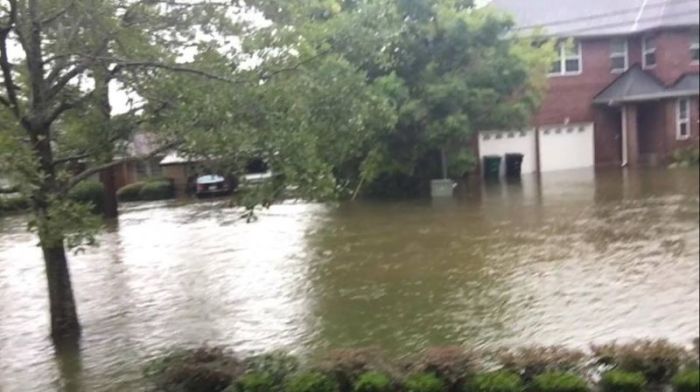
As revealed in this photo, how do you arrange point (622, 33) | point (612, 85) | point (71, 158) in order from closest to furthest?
1. point (622, 33)
2. point (612, 85)
3. point (71, 158)

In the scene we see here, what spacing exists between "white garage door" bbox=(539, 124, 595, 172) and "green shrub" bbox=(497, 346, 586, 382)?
143cm

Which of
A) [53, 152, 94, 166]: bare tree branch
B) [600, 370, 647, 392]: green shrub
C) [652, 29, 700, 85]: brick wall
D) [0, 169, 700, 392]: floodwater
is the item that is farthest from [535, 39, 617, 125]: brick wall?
[53, 152, 94, 166]: bare tree branch

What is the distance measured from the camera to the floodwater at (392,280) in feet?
12.5

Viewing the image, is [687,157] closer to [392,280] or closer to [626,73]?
[626,73]

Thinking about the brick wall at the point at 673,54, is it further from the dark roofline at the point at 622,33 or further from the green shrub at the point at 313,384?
the green shrub at the point at 313,384

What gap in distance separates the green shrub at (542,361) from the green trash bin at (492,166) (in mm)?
2172

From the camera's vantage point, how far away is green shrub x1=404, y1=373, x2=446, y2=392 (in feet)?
11.0

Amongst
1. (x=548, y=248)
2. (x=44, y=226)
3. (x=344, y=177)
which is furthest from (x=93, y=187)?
(x=548, y=248)

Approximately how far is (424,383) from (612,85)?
6.51 ft

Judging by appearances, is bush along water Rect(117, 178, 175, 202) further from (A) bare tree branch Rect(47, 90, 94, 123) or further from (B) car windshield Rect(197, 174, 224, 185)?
(A) bare tree branch Rect(47, 90, 94, 123)

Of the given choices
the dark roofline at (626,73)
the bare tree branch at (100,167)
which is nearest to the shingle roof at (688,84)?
the dark roofline at (626,73)

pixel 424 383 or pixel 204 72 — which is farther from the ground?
pixel 204 72

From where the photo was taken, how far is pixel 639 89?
3.84 metres

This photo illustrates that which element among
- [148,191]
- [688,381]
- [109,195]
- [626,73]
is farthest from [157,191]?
[688,381]
